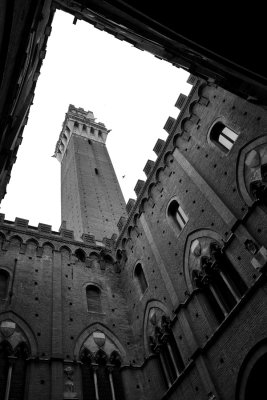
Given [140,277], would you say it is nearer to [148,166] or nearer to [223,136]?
[148,166]

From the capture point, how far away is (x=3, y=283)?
13.9 metres

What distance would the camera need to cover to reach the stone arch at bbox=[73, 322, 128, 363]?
1271 cm

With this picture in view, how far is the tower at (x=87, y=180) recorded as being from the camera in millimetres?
26672

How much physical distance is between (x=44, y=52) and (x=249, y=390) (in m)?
12.4

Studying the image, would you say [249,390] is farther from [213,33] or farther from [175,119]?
[175,119]

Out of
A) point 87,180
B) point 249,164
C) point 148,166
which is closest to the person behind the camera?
point 249,164

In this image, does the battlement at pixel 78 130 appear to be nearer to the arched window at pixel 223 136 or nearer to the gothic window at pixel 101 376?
the arched window at pixel 223 136

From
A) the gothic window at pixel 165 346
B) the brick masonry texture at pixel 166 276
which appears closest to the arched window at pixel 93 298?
the brick masonry texture at pixel 166 276

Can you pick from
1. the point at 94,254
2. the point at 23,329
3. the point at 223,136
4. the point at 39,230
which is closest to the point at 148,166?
the point at 223,136

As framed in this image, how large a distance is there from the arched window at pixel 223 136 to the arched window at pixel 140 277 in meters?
6.64

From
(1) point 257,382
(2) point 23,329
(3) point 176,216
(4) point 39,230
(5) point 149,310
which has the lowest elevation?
(1) point 257,382

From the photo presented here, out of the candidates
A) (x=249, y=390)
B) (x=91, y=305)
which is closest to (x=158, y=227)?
(x=91, y=305)

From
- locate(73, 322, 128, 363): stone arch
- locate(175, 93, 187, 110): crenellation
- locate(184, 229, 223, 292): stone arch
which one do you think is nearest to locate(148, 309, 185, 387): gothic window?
locate(73, 322, 128, 363): stone arch

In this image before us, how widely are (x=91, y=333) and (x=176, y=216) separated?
19.0ft
